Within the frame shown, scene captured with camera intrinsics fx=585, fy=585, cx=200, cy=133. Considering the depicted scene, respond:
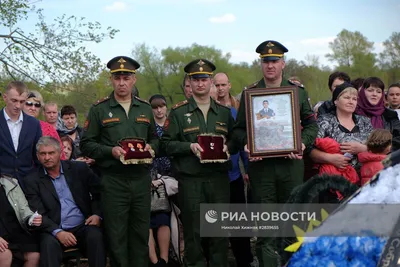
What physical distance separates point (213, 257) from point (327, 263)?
11.5 feet

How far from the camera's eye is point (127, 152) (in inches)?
239

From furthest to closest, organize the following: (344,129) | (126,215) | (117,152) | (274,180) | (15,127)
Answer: (344,129) → (15,127) → (126,215) → (274,180) → (117,152)

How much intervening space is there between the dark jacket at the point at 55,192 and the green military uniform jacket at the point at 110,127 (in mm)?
333

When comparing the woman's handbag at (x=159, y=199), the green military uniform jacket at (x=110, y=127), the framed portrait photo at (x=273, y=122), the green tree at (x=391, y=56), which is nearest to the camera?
the framed portrait photo at (x=273, y=122)

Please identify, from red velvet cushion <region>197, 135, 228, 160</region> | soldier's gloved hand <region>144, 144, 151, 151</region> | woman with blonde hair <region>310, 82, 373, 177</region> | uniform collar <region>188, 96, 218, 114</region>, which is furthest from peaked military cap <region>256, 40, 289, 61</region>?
soldier's gloved hand <region>144, 144, 151, 151</region>

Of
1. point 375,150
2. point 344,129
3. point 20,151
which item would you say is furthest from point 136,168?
point 375,150

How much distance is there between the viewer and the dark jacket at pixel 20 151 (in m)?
6.36

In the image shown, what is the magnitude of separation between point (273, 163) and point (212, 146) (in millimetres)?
672

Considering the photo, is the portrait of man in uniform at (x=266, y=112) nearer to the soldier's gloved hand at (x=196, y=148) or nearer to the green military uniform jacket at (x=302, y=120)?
the green military uniform jacket at (x=302, y=120)

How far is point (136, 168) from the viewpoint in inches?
248

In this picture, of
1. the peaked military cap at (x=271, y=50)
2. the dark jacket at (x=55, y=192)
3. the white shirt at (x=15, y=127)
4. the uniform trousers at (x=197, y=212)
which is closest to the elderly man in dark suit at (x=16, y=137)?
the white shirt at (x=15, y=127)

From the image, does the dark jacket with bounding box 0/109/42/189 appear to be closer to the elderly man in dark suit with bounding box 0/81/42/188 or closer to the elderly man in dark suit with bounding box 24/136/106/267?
the elderly man in dark suit with bounding box 0/81/42/188

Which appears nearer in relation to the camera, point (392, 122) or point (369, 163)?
point (369, 163)

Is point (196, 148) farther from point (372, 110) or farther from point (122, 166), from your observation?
point (372, 110)
